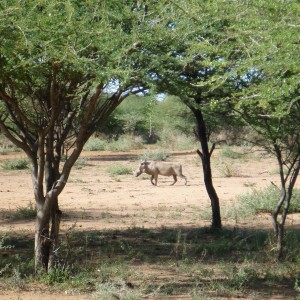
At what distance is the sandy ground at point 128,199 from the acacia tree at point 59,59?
58.9 inches

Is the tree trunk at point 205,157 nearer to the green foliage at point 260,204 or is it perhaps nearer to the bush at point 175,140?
the green foliage at point 260,204

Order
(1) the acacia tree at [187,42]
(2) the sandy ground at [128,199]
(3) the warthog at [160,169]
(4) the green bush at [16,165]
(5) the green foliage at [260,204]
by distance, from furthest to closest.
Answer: (4) the green bush at [16,165], (3) the warthog at [160,169], (5) the green foliage at [260,204], (2) the sandy ground at [128,199], (1) the acacia tree at [187,42]

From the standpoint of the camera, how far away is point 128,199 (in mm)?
20672

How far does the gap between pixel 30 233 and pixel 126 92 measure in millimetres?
5404

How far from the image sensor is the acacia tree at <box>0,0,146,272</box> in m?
7.60

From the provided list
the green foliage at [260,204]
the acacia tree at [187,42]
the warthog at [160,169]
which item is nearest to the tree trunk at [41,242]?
the acacia tree at [187,42]

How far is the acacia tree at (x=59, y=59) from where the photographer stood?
299 inches

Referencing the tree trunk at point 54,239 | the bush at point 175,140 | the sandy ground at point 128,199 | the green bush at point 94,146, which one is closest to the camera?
the tree trunk at point 54,239

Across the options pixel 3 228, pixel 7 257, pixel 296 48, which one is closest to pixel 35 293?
pixel 7 257

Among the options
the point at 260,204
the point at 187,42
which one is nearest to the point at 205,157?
the point at 260,204

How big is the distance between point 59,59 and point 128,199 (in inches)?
520

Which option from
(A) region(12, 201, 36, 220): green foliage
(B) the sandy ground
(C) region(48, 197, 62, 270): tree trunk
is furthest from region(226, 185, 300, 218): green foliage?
(C) region(48, 197, 62, 270): tree trunk

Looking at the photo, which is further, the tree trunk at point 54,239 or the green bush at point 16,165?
the green bush at point 16,165

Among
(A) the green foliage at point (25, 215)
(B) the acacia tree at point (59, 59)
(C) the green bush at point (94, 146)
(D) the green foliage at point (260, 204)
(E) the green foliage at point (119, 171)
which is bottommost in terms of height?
(A) the green foliage at point (25, 215)
